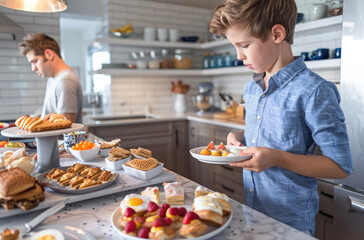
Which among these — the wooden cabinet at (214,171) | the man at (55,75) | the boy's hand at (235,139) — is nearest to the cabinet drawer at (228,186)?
the wooden cabinet at (214,171)

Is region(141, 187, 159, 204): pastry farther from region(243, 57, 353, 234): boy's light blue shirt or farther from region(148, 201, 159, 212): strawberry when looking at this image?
region(243, 57, 353, 234): boy's light blue shirt

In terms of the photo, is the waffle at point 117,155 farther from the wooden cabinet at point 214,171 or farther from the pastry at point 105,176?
the wooden cabinet at point 214,171

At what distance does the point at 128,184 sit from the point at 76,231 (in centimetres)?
34

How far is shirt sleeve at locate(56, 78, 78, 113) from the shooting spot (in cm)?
213

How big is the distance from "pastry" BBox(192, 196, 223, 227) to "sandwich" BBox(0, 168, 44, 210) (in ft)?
1.75

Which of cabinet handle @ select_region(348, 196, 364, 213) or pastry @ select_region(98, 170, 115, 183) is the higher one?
pastry @ select_region(98, 170, 115, 183)

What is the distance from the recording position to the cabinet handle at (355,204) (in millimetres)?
1706

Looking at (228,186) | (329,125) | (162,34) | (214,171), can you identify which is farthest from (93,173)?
(162,34)

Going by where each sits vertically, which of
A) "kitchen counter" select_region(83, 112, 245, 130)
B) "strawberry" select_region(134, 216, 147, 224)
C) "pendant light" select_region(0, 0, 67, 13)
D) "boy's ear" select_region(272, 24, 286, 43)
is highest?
"pendant light" select_region(0, 0, 67, 13)

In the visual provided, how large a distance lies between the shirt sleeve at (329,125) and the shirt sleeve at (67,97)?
168 centimetres

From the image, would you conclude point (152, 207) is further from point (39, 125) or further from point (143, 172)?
point (39, 125)

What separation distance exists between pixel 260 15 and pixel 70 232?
3.02 ft

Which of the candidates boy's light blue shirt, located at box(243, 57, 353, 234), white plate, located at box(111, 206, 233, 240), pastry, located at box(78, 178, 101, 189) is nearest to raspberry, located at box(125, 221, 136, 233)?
white plate, located at box(111, 206, 233, 240)

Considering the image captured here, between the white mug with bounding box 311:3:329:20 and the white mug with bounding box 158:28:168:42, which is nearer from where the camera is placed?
the white mug with bounding box 311:3:329:20
